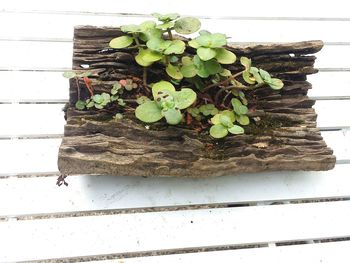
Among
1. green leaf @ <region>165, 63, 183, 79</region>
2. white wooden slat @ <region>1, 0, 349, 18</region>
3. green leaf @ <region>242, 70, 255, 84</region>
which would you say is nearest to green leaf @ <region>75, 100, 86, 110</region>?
green leaf @ <region>165, 63, 183, 79</region>

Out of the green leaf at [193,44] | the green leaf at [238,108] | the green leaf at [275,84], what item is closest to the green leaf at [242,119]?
the green leaf at [238,108]

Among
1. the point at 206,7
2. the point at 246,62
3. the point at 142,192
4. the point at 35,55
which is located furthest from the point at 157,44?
the point at 206,7

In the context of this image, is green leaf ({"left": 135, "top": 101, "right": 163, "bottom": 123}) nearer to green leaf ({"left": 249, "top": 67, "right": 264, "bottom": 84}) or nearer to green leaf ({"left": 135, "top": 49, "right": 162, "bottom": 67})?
green leaf ({"left": 135, "top": 49, "right": 162, "bottom": 67})

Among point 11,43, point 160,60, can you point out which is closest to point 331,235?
point 160,60

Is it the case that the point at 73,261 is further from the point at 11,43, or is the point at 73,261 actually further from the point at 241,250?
the point at 11,43

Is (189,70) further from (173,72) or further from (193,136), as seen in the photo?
(193,136)

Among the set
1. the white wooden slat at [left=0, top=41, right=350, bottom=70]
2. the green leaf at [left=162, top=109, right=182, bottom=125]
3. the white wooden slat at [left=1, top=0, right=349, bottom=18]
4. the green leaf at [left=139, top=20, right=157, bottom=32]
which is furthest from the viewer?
the white wooden slat at [left=1, top=0, right=349, bottom=18]
